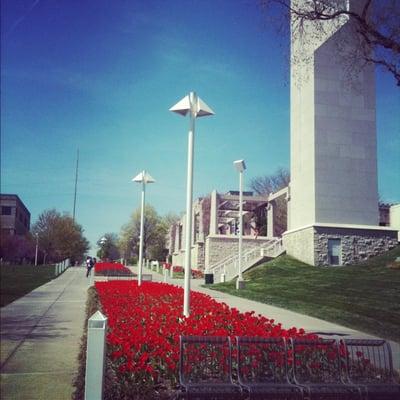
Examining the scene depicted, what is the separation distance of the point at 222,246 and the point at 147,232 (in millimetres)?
50528

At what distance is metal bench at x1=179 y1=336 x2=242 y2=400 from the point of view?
5.06 meters

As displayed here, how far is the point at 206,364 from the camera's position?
554cm

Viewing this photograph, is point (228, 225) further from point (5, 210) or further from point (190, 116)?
point (5, 210)

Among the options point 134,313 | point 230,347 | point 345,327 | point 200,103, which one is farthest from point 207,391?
point 345,327

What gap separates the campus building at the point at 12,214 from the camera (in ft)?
9.95

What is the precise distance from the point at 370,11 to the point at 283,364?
7.07m

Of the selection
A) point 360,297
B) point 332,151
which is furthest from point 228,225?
point 360,297

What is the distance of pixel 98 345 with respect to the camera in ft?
15.1

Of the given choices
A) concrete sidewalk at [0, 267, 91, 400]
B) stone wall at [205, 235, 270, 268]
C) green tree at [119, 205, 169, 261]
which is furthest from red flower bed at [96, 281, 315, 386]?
green tree at [119, 205, 169, 261]

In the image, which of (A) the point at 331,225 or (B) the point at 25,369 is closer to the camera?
(B) the point at 25,369

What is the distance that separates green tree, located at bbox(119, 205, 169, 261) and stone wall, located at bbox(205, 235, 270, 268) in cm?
4694

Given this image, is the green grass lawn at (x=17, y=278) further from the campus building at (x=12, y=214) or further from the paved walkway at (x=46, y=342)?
the paved walkway at (x=46, y=342)

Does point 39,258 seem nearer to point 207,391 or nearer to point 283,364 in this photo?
point 207,391

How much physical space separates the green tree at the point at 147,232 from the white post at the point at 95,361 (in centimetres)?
8445
